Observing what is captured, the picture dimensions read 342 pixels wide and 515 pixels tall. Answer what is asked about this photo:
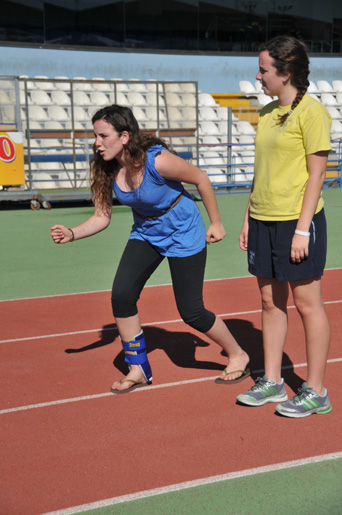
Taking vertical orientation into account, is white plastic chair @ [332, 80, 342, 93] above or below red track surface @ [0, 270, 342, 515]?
above

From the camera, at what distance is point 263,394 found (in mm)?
4086

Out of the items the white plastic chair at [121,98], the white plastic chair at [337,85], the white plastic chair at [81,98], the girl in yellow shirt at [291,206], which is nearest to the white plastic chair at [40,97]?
the white plastic chair at [81,98]

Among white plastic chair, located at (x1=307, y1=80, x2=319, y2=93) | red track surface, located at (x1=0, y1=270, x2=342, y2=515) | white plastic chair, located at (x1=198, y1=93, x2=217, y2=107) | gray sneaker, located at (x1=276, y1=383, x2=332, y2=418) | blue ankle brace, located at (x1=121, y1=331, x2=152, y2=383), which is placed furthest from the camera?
white plastic chair, located at (x1=307, y1=80, x2=319, y2=93)

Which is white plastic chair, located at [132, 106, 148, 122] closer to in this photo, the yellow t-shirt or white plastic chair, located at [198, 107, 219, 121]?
white plastic chair, located at [198, 107, 219, 121]

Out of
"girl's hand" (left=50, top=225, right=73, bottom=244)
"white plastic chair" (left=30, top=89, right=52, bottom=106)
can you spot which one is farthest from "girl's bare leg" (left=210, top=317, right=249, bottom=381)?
"white plastic chair" (left=30, top=89, right=52, bottom=106)

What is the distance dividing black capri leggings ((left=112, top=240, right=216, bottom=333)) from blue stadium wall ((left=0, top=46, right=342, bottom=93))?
2145 centimetres

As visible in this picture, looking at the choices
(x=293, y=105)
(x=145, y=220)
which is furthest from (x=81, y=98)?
(x=293, y=105)

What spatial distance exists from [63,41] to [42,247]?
17.1 metres

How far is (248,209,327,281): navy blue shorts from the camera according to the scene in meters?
3.66

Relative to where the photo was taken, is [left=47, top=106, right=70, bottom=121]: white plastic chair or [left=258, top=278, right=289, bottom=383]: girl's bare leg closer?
[left=258, top=278, right=289, bottom=383]: girl's bare leg

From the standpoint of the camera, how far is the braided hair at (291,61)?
11.6 feet

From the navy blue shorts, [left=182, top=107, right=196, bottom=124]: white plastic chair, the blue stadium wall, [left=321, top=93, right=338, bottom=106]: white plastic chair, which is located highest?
the blue stadium wall

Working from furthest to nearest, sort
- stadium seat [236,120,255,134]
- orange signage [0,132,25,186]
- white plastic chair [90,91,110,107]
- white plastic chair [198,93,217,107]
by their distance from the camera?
1. white plastic chair [198,93,217,107]
2. stadium seat [236,120,255,134]
3. white plastic chair [90,91,110,107]
4. orange signage [0,132,25,186]

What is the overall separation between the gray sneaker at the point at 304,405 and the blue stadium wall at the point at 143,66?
2235 cm
